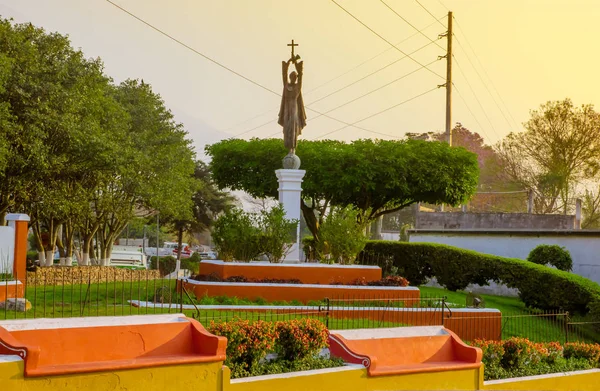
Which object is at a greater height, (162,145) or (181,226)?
(162,145)

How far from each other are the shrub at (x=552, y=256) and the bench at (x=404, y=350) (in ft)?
53.4

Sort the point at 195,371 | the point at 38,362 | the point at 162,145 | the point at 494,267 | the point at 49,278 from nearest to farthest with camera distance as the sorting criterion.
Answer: the point at 38,362
the point at 195,371
the point at 494,267
the point at 49,278
the point at 162,145

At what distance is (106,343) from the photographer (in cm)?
1130

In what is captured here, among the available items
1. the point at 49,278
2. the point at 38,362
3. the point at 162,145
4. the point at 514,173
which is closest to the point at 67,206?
the point at 49,278

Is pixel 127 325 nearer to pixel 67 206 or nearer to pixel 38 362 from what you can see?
pixel 38 362

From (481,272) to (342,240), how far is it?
21.5 feet

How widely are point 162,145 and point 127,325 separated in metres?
33.1

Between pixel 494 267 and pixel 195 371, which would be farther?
pixel 494 267

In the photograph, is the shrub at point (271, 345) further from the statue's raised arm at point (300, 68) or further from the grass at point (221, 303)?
the statue's raised arm at point (300, 68)

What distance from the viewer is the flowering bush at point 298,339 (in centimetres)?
1287

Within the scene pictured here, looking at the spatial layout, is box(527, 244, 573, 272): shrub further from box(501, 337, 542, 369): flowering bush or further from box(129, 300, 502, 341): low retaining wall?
box(501, 337, 542, 369): flowering bush

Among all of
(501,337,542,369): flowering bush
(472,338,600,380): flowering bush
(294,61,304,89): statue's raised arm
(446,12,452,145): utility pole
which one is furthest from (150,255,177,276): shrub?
(501,337,542,369): flowering bush

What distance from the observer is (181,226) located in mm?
55875

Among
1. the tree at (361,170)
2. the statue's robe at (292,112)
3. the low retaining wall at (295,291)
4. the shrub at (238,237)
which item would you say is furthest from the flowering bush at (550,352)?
the tree at (361,170)
